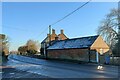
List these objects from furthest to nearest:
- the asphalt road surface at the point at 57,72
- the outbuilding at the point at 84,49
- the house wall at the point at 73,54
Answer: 1. the house wall at the point at 73,54
2. the outbuilding at the point at 84,49
3. the asphalt road surface at the point at 57,72

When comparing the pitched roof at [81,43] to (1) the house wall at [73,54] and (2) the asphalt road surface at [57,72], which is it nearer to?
(1) the house wall at [73,54]

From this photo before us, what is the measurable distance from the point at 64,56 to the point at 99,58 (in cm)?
1495

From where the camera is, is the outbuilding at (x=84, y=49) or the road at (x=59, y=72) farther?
the outbuilding at (x=84, y=49)

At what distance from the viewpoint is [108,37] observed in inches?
2505

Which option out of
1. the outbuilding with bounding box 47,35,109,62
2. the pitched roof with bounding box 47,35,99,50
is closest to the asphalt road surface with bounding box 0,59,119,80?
the outbuilding with bounding box 47,35,109,62

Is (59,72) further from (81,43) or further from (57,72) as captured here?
(81,43)

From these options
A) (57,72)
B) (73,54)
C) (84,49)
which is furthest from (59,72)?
(73,54)

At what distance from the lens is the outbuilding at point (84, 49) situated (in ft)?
161

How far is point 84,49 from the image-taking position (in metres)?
51.4

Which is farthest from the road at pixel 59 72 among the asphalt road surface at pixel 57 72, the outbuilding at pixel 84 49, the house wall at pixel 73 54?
the house wall at pixel 73 54

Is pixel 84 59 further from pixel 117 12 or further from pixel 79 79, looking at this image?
pixel 79 79

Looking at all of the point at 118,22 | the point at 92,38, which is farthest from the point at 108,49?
the point at 118,22

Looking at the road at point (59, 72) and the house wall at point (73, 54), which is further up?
the house wall at point (73, 54)

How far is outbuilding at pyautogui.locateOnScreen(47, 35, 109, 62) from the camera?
4905 cm
